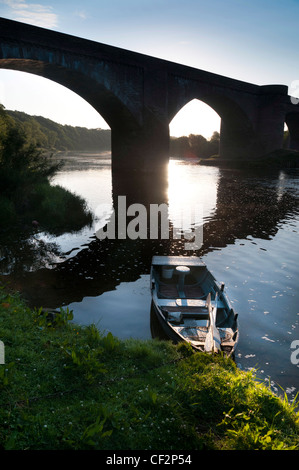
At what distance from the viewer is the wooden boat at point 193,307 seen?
20.8ft

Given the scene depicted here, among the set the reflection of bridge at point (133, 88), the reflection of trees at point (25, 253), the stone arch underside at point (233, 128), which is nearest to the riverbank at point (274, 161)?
the stone arch underside at point (233, 128)

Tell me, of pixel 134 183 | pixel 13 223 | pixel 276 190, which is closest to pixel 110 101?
pixel 134 183

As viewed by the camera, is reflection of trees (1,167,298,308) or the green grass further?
the green grass

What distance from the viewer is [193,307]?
800 centimetres

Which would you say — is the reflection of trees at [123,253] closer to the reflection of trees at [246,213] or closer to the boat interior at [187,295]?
the reflection of trees at [246,213]

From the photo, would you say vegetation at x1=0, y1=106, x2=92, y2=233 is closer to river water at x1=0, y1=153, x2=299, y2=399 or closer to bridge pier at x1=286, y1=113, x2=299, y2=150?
river water at x1=0, y1=153, x2=299, y2=399

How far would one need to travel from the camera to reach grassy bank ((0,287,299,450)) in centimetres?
372

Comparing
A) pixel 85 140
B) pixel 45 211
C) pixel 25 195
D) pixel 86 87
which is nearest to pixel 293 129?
pixel 86 87

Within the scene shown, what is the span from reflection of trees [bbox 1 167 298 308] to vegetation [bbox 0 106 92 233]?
2901 millimetres

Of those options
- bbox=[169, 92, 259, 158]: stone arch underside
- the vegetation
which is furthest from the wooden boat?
bbox=[169, 92, 259, 158]: stone arch underside

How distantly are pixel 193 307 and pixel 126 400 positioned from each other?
155 inches

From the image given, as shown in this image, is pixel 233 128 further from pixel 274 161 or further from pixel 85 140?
pixel 85 140

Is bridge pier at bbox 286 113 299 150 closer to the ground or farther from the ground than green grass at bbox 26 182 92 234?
farther from the ground

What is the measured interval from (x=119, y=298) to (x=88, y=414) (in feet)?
16.2
